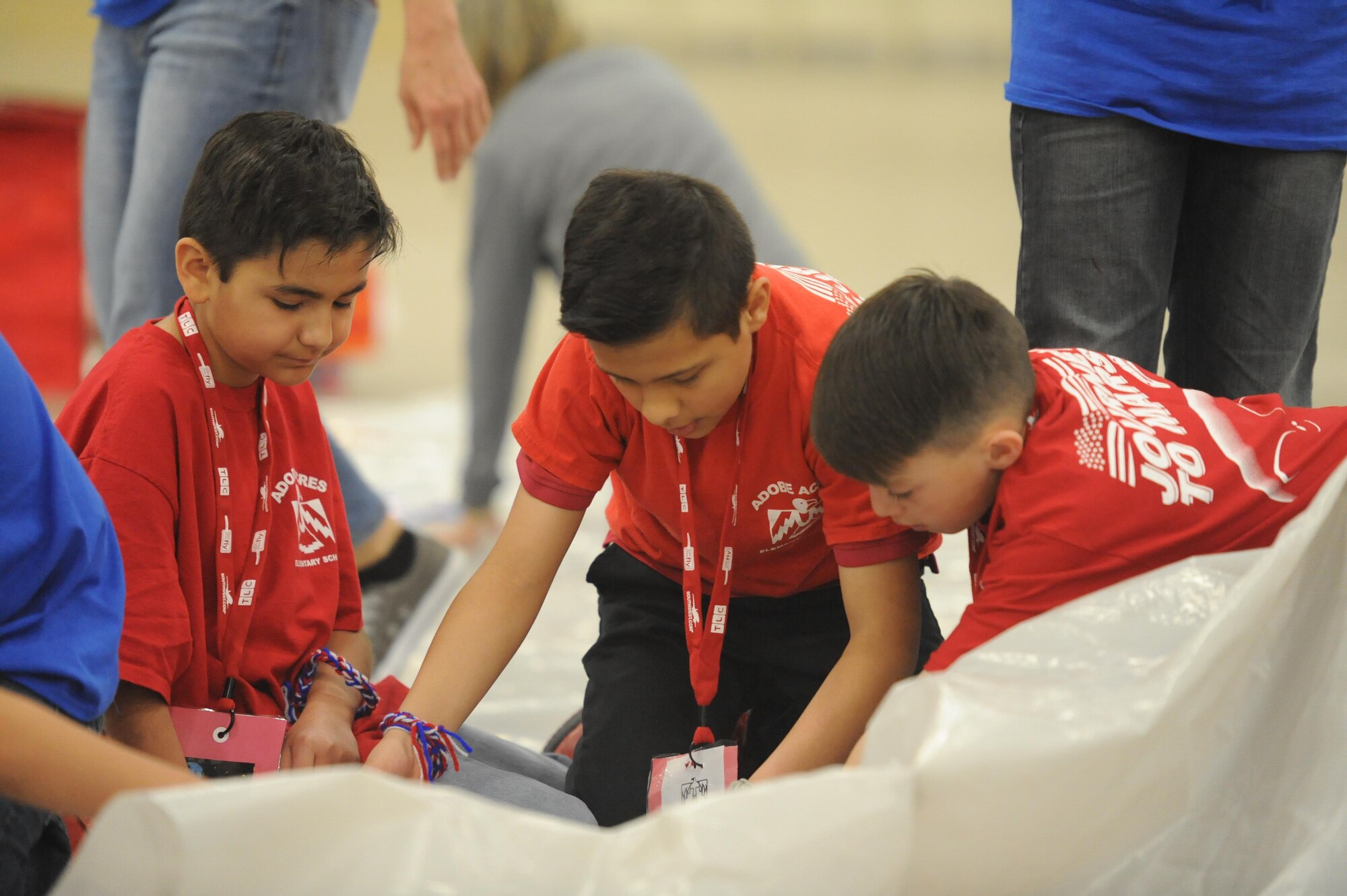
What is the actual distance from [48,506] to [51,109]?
3.09m

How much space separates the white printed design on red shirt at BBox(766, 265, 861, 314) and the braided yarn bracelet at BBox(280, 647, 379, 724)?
20.0 inches

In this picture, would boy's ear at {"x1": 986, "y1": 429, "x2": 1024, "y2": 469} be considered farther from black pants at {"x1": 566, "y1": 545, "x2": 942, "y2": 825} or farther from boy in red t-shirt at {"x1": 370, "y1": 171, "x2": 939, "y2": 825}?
black pants at {"x1": 566, "y1": 545, "x2": 942, "y2": 825}

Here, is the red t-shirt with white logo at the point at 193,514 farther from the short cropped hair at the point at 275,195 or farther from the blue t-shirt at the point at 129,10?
the blue t-shirt at the point at 129,10

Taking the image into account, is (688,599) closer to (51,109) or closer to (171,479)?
(171,479)

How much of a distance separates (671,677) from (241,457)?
1.48 feet

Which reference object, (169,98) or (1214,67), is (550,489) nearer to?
(169,98)

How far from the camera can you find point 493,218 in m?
2.15

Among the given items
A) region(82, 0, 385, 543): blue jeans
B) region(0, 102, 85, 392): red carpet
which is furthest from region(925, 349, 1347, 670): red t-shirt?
region(0, 102, 85, 392): red carpet

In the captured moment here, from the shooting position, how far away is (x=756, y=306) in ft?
3.25

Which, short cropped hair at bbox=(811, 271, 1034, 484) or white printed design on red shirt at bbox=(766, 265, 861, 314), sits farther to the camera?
white printed design on red shirt at bbox=(766, 265, 861, 314)

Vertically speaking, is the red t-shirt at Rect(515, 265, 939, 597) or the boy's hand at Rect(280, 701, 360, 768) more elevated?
the red t-shirt at Rect(515, 265, 939, 597)

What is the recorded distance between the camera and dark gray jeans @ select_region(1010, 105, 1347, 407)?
110cm

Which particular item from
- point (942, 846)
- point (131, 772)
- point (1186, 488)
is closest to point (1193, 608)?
point (1186, 488)

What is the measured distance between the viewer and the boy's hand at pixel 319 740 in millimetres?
974
